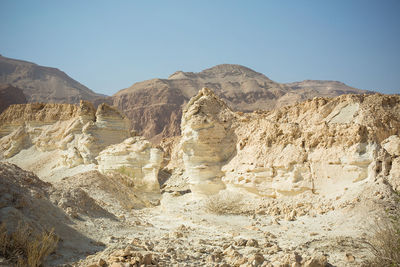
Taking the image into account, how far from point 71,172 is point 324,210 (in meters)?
15.1

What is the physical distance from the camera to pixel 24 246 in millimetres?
4383

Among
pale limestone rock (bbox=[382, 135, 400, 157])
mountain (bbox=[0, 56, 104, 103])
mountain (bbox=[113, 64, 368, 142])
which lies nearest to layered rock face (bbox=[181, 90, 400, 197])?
pale limestone rock (bbox=[382, 135, 400, 157])

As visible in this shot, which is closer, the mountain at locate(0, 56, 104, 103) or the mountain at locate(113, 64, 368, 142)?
the mountain at locate(113, 64, 368, 142)

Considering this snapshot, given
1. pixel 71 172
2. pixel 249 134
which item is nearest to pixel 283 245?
pixel 249 134

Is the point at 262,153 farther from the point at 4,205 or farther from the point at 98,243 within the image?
the point at 4,205

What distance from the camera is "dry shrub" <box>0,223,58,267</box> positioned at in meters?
4.13

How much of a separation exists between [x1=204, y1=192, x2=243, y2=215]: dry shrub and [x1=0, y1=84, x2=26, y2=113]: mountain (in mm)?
46632

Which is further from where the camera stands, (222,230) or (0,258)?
(222,230)

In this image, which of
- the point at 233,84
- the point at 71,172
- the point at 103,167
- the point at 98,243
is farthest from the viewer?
the point at 233,84

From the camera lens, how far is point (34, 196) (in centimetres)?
597

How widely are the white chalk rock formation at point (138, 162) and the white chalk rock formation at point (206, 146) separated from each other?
9.52 feet

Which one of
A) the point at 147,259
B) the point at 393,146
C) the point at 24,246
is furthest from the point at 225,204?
the point at 24,246

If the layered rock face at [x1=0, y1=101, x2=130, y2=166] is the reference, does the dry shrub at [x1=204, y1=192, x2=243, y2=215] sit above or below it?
below

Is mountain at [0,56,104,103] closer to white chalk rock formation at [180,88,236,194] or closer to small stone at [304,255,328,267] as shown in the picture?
white chalk rock formation at [180,88,236,194]
